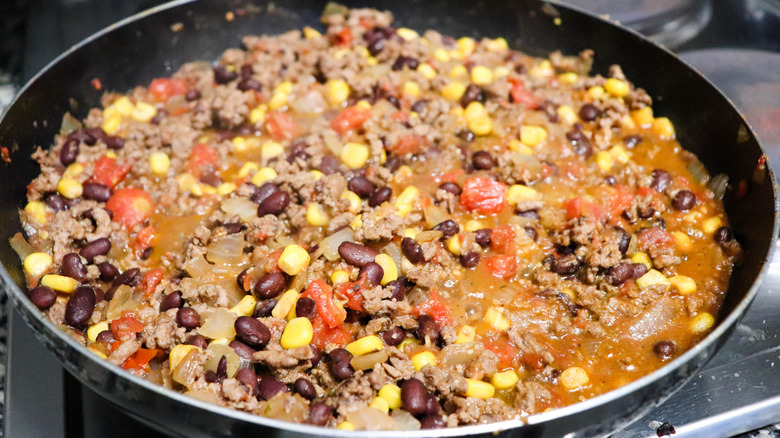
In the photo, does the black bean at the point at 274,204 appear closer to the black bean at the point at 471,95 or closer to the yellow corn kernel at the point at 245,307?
the yellow corn kernel at the point at 245,307

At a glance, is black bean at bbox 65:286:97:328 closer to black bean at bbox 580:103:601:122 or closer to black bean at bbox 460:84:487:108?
black bean at bbox 460:84:487:108

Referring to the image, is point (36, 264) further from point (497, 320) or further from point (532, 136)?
point (532, 136)

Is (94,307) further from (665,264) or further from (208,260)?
(665,264)

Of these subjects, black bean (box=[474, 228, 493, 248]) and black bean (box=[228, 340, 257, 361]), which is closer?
black bean (box=[228, 340, 257, 361])

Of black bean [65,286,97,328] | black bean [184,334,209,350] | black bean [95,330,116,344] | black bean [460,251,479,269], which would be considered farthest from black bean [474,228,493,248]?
black bean [65,286,97,328]

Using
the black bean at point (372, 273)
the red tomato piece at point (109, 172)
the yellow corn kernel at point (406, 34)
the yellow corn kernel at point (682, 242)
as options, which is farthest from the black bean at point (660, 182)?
the red tomato piece at point (109, 172)

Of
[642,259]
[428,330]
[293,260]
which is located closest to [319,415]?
[428,330]
